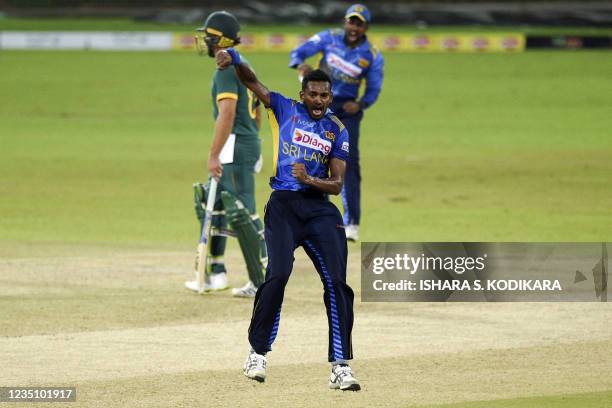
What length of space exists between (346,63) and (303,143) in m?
5.89

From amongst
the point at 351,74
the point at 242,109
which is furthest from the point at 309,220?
the point at 351,74

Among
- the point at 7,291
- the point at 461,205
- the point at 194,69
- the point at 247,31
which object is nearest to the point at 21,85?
the point at 194,69

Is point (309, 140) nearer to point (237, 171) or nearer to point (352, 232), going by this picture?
point (237, 171)

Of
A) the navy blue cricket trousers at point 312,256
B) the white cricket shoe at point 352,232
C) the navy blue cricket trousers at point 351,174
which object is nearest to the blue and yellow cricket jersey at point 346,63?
the navy blue cricket trousers at point 351,174

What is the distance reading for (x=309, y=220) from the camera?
814 cm

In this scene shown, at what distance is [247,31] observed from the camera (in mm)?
44438

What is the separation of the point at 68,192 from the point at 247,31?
90.8 feet

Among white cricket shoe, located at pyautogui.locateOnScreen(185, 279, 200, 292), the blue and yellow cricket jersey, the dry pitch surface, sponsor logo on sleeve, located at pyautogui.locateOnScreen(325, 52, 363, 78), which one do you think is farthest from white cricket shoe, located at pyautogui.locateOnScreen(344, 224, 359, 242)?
white cricket shoe, located at pyautogui.locateOnScreen(185, 279, 200, 292)

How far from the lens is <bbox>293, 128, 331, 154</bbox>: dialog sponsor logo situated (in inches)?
322

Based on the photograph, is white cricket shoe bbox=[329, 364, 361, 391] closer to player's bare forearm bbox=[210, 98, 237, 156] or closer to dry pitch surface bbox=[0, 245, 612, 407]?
dry pitch surface bbox=[0, 245, 612, 407]

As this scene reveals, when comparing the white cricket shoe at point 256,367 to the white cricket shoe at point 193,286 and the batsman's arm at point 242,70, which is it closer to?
the batsman's arm at point 242,70

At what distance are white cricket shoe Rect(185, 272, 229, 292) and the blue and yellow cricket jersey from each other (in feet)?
10.5

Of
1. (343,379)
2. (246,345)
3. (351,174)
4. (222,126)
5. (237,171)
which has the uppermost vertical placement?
(351,174)

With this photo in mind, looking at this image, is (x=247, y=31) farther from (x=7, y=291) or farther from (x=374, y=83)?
(x=7, y=291)
